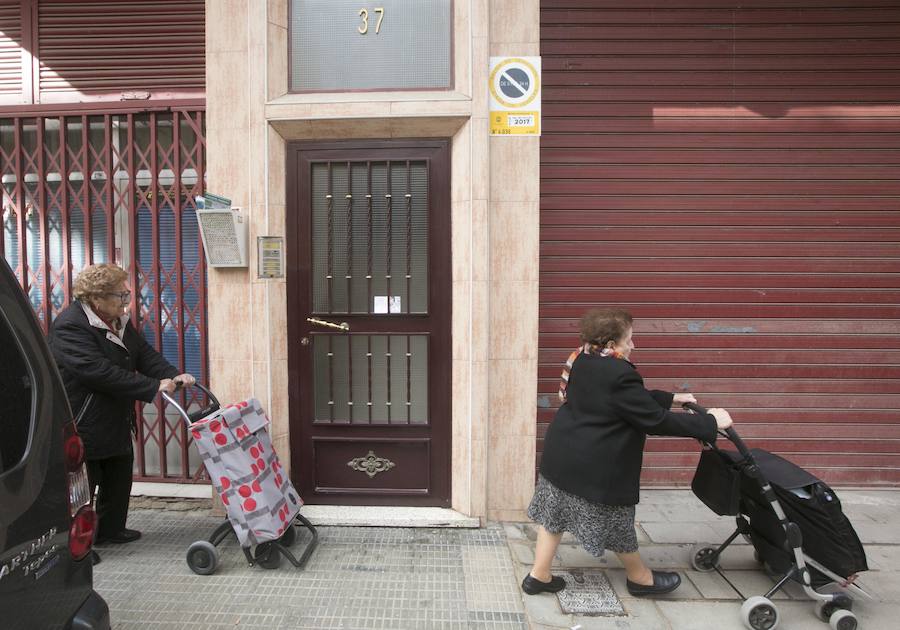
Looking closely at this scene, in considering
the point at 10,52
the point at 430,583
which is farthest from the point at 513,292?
the point at 10,52

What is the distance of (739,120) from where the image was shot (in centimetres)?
444

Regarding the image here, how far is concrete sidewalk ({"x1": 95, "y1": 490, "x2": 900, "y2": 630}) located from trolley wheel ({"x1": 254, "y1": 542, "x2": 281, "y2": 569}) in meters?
0.05

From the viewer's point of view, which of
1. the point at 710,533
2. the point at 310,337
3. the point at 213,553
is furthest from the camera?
the point at 310,337

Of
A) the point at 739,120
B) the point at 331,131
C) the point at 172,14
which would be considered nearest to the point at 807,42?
the point at 739,120

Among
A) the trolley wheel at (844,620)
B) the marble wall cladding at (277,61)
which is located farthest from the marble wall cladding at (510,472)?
the marble wall cladding at (277,61)

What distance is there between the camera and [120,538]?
3.70 meters

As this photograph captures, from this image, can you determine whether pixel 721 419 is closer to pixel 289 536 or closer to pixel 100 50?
pixel 289 536

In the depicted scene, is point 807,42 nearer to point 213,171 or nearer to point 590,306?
point 590,306

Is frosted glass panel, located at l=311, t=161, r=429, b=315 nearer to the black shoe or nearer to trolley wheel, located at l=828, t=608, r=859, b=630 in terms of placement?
the black shoe

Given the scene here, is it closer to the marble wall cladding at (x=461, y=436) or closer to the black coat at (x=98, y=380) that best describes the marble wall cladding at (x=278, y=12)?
the black coat at (x=98, y=380)

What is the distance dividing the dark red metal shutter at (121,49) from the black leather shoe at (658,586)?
16.3 ft

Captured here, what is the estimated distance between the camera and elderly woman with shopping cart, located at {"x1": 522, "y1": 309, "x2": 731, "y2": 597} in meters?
2.74

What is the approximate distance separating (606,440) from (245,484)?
7.01 ft

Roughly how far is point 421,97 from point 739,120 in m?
2.73
